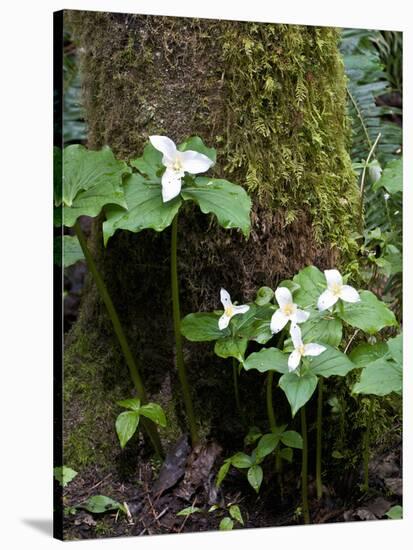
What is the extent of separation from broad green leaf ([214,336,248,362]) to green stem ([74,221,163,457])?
316 millimetres

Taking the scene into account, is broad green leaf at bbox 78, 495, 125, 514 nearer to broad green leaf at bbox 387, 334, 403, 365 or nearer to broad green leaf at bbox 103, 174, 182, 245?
broad green leaf at bbox 103, 174, 182, 245

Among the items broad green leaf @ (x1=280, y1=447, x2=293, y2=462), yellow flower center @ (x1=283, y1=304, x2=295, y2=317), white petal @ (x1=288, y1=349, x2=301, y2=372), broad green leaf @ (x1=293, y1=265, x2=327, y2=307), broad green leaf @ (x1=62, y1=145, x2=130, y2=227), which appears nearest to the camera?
broad green leaf @ (x1=62, y1=145, x2=130, y2=227)

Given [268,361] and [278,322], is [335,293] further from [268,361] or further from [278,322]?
[268,361]

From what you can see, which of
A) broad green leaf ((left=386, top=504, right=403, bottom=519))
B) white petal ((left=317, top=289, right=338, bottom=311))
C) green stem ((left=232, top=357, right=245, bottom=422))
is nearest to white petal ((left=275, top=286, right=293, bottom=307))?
white petal ((left=317, top=289, right=338, bottom=311))

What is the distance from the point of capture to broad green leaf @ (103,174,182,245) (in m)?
2.91

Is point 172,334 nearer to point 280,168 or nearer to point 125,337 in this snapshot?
point 125,337

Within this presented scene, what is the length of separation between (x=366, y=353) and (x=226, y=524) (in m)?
0.82

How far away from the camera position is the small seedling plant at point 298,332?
302 centimetres

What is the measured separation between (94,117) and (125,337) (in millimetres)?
872

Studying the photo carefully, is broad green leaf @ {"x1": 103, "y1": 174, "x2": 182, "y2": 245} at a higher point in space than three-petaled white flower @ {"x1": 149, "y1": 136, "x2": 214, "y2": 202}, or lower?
lower

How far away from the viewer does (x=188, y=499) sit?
3.16 m

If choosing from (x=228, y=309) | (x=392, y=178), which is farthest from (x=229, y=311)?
(x=392, y=178)

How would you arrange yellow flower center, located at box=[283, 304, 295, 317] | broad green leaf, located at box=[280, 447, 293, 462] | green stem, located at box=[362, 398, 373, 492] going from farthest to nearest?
1. green stem, located at box=[362, 398, 373, 492]
2. broad green leaf, located at box=[280, 447, 293, 462]
3. yellow flower center, located at box=[283, 304, 295, 317]

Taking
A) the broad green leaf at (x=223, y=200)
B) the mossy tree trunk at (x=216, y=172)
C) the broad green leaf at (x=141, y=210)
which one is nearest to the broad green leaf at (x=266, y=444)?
the mossy tree trunk at (x=216, y=172)
